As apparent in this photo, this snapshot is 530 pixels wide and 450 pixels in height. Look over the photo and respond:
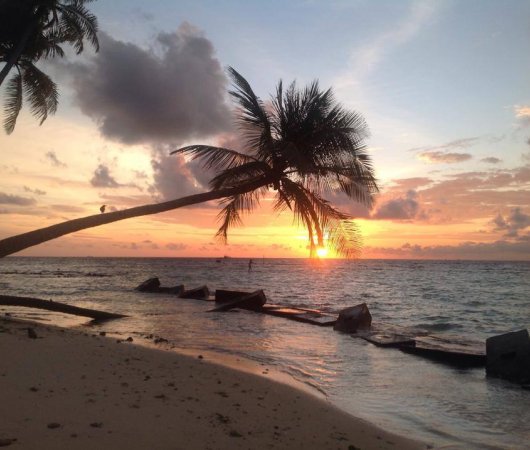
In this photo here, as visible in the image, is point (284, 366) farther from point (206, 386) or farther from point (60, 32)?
point (60, 32)

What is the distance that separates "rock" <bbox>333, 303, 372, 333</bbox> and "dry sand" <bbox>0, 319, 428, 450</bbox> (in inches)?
337

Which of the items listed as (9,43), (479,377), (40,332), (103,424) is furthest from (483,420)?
(9,43)

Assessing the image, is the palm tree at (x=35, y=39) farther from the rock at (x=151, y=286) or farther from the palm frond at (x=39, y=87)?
the rock at (x=151, y=286)

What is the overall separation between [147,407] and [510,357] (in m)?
8.86

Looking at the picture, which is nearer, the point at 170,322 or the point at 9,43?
the point at 9,43

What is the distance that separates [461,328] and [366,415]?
1546cm

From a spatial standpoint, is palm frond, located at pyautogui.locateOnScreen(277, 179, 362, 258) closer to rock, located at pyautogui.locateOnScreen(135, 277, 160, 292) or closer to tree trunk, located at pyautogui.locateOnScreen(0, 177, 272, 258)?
tree trunk, located at pyautogui.locateOnScreen(0, 177, 272, 258)

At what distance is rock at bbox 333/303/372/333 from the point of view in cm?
1639

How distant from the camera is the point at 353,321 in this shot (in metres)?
16.5

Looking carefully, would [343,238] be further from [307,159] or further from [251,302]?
[251,302]

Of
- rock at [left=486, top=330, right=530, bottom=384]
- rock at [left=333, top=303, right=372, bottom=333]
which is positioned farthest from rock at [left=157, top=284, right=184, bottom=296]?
rock at [left=486, top=330, right=530, bottom=384]

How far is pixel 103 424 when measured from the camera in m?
4.51

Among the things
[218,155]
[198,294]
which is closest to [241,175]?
[218,155]

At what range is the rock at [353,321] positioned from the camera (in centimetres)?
1639
